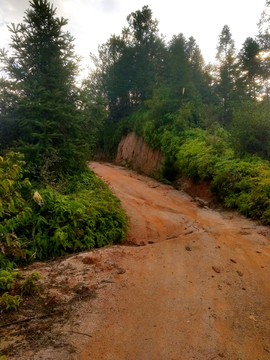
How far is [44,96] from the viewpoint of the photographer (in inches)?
378

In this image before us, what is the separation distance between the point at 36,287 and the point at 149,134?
19.1 m

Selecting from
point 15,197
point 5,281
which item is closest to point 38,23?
point 15,197

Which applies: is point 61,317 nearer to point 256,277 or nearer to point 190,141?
point 256,277

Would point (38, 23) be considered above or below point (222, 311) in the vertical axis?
above

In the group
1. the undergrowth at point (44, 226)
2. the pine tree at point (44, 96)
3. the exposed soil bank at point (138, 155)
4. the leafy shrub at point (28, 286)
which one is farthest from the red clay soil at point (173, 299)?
the exposed soil bank at point (138, 155)

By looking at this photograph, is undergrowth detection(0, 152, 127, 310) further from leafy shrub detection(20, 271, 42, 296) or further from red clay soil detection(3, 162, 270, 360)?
red clay soil detection(3, 162, 270, 360)

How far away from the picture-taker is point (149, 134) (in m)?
22.6

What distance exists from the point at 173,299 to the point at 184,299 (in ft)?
0.61

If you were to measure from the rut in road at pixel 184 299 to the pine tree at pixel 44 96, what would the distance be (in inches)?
172

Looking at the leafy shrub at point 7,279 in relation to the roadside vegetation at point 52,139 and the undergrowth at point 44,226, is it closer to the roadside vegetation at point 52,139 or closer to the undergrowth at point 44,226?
the undergrowth at point 44,226

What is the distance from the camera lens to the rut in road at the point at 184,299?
11.2 feet

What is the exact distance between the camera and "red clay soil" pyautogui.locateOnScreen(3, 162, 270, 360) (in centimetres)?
339

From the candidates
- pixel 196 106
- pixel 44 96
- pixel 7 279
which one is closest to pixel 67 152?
pixel 44 96

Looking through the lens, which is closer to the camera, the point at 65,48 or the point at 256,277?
the point at 256,277
